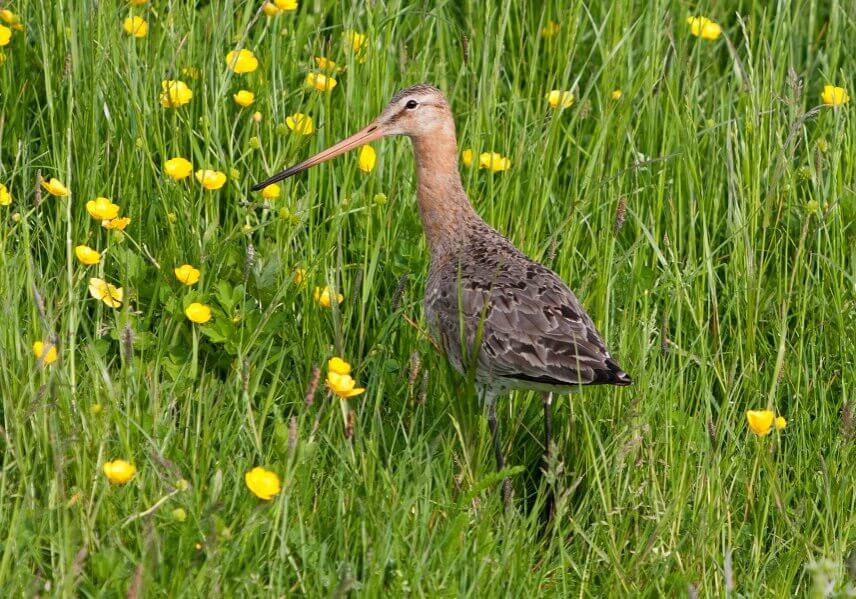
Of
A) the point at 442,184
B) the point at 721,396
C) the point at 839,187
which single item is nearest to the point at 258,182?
the point at 442,184

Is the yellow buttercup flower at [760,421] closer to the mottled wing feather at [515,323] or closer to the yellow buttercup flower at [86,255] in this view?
the mottled wing feather at [515,323]

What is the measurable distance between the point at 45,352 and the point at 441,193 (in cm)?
178

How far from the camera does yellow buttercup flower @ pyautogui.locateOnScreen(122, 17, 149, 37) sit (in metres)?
A: 4.74

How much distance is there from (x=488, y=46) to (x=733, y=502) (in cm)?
203

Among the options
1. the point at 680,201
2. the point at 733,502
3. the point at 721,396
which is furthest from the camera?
the point at 680,201

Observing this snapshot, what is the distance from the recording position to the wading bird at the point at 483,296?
3.94m

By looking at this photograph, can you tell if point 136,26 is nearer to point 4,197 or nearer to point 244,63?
point 244,63

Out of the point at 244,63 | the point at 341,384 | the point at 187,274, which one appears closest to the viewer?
the point at 341,384

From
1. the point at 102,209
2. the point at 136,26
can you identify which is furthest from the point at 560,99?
the point at 102,209

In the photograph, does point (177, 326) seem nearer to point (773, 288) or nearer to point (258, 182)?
point (258, 182)

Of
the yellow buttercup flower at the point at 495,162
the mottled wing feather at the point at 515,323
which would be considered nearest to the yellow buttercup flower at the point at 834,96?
the yellow buttercup flower at the point at 495,162

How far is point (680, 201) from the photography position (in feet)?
15.8

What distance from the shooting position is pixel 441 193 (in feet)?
15.2

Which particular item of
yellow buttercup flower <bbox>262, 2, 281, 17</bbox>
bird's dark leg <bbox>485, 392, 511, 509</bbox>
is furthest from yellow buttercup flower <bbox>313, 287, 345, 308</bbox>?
yellow buttercup flower <bbox>262, 2, 281, 17</bbox>
